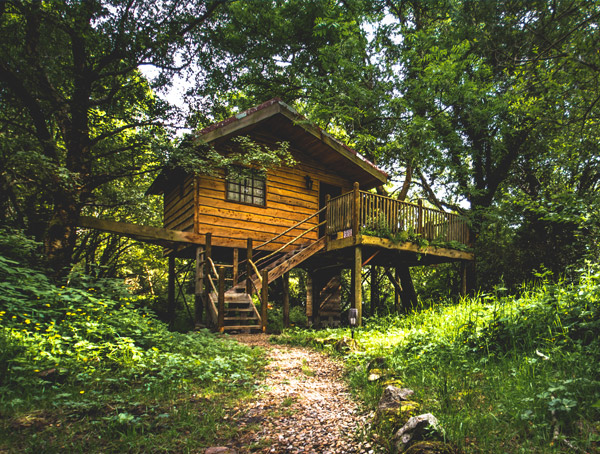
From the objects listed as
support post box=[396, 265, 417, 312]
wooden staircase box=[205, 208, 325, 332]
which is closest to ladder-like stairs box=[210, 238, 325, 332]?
wooden staircase box=[205, 208, 325, 332]

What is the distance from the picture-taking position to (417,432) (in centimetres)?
241

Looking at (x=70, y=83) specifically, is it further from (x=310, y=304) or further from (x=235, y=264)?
(x=310, y=304)

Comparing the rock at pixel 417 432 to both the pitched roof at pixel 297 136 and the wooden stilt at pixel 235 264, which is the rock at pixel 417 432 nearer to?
the wooden stilt at pixel 235 264

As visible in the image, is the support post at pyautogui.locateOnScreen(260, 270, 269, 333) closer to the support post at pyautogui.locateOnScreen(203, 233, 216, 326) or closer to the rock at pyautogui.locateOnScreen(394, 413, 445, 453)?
the support post at pyautogui.locateOnScreen(203, 233, 216, 326)

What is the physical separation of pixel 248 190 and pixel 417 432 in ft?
32.4

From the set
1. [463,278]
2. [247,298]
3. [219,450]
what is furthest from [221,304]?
[463,278]

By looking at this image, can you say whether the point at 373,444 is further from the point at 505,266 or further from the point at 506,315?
the point at 505,266

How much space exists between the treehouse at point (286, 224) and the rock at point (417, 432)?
6370mm

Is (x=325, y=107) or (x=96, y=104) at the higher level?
(x=325, y=107)

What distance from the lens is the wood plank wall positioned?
10.5 meters

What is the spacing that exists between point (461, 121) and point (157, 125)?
11.1m

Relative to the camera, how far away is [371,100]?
1110 centimetres

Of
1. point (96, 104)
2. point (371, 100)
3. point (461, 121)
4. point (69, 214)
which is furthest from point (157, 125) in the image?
point (461, 121)

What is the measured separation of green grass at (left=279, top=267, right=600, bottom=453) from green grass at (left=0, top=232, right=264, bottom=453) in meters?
1.68
